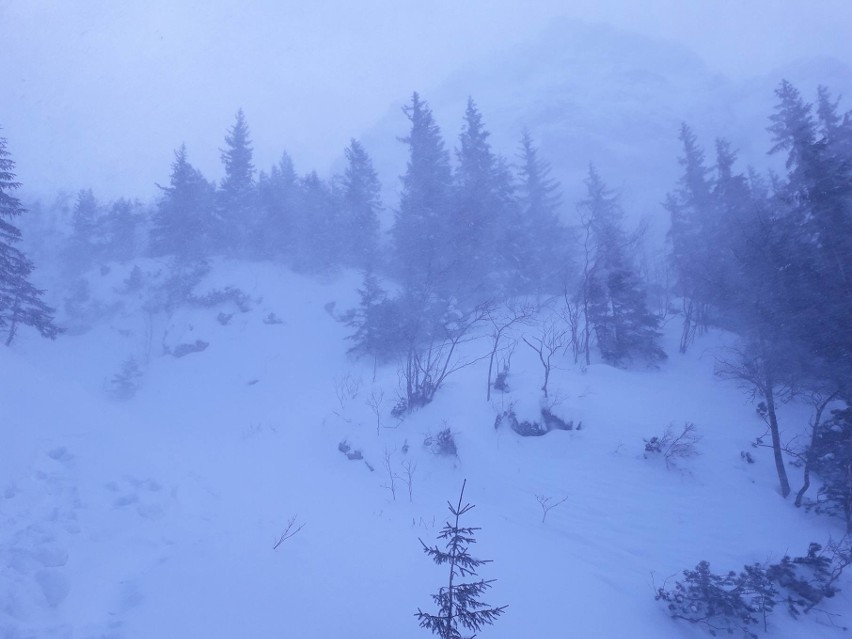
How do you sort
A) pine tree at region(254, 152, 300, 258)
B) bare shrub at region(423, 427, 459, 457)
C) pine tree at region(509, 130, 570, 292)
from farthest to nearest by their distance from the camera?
1. pine tree at region(254, 152, 300, 258)
2. pine tree at region(509, 130, 570, 292)
3. bare shrub at region(423, 427, 459, 457)

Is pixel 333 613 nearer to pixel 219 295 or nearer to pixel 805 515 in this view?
pixel 805 515

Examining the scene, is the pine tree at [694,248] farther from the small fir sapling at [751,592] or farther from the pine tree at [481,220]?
the small fir sapling at [751,592]

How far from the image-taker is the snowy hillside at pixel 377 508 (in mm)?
6199

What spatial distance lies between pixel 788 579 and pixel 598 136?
227 ft

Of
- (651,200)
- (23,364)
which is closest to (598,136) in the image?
(651,200)

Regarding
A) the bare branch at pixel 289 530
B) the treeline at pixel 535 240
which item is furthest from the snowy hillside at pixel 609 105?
the bare branch at pixel 289 530

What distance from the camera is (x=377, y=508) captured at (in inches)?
451

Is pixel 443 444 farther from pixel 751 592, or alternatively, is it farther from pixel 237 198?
pixel 237 198

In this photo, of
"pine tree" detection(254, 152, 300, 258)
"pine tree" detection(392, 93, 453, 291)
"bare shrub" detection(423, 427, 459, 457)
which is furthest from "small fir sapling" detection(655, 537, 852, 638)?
"pine tree" detection(254, 152, 300, 258)

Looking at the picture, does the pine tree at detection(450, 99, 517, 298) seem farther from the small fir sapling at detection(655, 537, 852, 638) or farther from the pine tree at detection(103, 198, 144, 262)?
the pine tree at detection(103, 198, 144, 262)

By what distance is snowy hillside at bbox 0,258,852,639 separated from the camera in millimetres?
6199

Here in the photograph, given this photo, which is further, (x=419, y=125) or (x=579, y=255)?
(x=579, y=255)

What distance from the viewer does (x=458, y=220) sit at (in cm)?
2842

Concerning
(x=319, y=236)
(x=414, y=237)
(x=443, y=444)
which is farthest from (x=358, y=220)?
(x=443, y=444)
